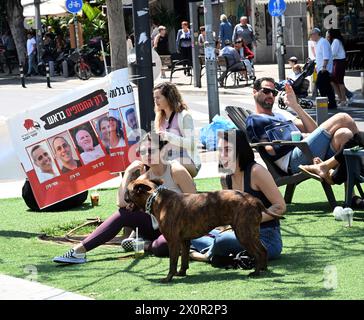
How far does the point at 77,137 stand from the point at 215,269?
2.66 m

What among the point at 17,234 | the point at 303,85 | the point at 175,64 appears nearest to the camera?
the point at 17,234

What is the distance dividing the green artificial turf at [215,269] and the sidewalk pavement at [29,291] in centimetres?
12

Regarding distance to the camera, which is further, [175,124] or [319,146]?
[319,146]

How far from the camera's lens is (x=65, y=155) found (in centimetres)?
1045

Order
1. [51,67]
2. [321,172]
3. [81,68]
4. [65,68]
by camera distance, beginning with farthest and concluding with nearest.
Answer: [51,67] → [65,68] → [81,68] → [321,172]

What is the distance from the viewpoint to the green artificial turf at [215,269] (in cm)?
736

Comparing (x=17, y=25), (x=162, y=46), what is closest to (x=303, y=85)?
(x=162, y=46)

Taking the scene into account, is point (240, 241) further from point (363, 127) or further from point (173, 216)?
point (363, 127)

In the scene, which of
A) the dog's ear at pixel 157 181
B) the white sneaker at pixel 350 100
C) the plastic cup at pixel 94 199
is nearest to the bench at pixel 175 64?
the white sneaker at pixel 350 100

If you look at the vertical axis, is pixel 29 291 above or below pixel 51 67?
above

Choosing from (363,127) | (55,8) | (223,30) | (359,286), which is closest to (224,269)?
(359,286)

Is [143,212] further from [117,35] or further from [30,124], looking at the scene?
[117,35]

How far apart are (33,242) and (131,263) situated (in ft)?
5.35

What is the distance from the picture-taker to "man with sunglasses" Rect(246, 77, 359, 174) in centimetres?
1043
